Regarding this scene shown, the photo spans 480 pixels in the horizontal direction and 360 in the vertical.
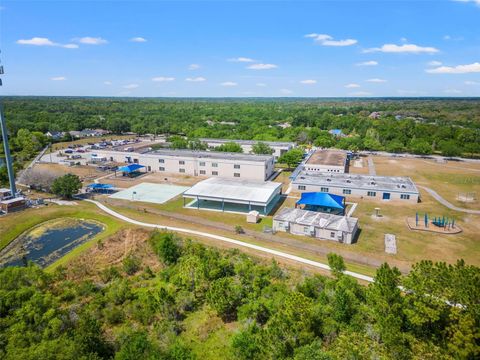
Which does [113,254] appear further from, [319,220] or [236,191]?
[319,220]

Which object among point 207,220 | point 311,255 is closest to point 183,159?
point 207,220

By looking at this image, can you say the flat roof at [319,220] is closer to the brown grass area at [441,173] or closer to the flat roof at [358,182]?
the flat roof at [358,182]

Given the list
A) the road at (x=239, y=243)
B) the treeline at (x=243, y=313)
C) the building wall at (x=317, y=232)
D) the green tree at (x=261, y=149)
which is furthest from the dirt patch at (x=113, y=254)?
the green tree at (x=261, y=149)

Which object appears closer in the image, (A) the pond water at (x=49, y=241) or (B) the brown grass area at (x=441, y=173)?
(A) the pond water at (x=49, y=241)

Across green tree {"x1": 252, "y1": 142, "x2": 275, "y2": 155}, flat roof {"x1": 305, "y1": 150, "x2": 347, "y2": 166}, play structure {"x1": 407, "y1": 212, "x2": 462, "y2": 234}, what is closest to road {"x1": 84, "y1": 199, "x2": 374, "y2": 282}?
play structure {"x1": 407, "y1": 212, "x2": 462, "y2": 234}

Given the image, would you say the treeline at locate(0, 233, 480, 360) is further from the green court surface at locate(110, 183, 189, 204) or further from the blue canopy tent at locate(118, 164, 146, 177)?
the blue canopy tent at locate(118, 164, 146, 177)
